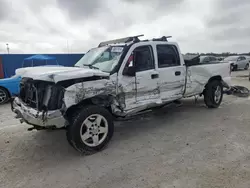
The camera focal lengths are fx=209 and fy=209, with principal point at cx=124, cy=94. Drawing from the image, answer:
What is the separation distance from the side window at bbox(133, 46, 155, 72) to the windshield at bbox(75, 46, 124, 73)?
1.18 feet

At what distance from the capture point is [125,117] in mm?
4316

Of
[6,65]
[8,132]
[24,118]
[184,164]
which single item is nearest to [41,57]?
[6,65]

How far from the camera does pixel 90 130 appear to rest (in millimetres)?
3543

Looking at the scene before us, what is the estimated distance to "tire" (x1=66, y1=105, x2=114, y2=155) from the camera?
3365 millimetres

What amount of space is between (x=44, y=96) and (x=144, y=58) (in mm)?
2140

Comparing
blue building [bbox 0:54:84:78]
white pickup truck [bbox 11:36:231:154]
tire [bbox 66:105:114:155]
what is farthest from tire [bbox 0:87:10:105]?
blue building [bbox 0:54:84:78]

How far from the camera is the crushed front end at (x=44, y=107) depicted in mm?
3242

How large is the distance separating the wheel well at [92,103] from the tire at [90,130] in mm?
171

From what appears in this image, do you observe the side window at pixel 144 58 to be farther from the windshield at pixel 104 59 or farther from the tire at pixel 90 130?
the tire at pixel 90 130

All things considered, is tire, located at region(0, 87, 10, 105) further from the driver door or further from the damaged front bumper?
the driver door

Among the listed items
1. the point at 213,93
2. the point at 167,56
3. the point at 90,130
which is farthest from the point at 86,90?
the point at 213,93

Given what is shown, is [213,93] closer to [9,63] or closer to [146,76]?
[146,76]

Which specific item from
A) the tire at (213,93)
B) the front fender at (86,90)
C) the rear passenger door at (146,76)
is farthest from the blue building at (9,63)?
the tire at (213,93)

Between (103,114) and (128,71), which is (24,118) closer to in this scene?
(103,114)
